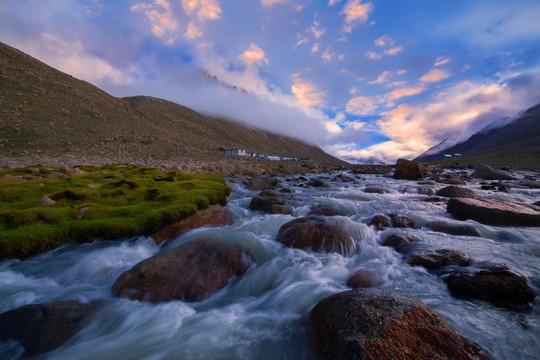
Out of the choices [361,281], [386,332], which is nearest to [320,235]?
[361,281]

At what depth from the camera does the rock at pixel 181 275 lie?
16.3 feet

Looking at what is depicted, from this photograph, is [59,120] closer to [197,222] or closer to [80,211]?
[80,211]

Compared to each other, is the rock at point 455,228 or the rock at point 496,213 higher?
the rock at point 496,213

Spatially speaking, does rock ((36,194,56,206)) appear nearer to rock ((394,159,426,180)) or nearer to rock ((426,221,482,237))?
rock ((426,221,482,237))

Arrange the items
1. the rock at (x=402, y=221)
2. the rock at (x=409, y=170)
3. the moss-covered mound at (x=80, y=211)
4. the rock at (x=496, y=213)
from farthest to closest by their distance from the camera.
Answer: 1. the rock at (x=409, y=170)
2. the rock at (x=402, y=221)
3. the rock at (x=496, y=213)
4. the moss-covered mound at (x=80, y=211)

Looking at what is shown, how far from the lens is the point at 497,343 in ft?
11.4

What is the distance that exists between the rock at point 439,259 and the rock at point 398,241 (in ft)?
3.66

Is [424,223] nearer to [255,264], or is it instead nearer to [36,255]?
[255,264]

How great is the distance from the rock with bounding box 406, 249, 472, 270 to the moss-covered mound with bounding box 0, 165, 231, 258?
8053mm

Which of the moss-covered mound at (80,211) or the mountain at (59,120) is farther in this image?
the mountain at (59,120)

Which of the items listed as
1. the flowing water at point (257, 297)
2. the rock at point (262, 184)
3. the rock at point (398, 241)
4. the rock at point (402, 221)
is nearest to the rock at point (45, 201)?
the flowing water at point (257, 297)

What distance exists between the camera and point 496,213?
386 inches

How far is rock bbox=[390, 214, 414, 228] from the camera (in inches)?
388

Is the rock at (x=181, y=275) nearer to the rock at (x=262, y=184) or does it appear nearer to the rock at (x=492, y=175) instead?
the rock at (x=262, y=184)
